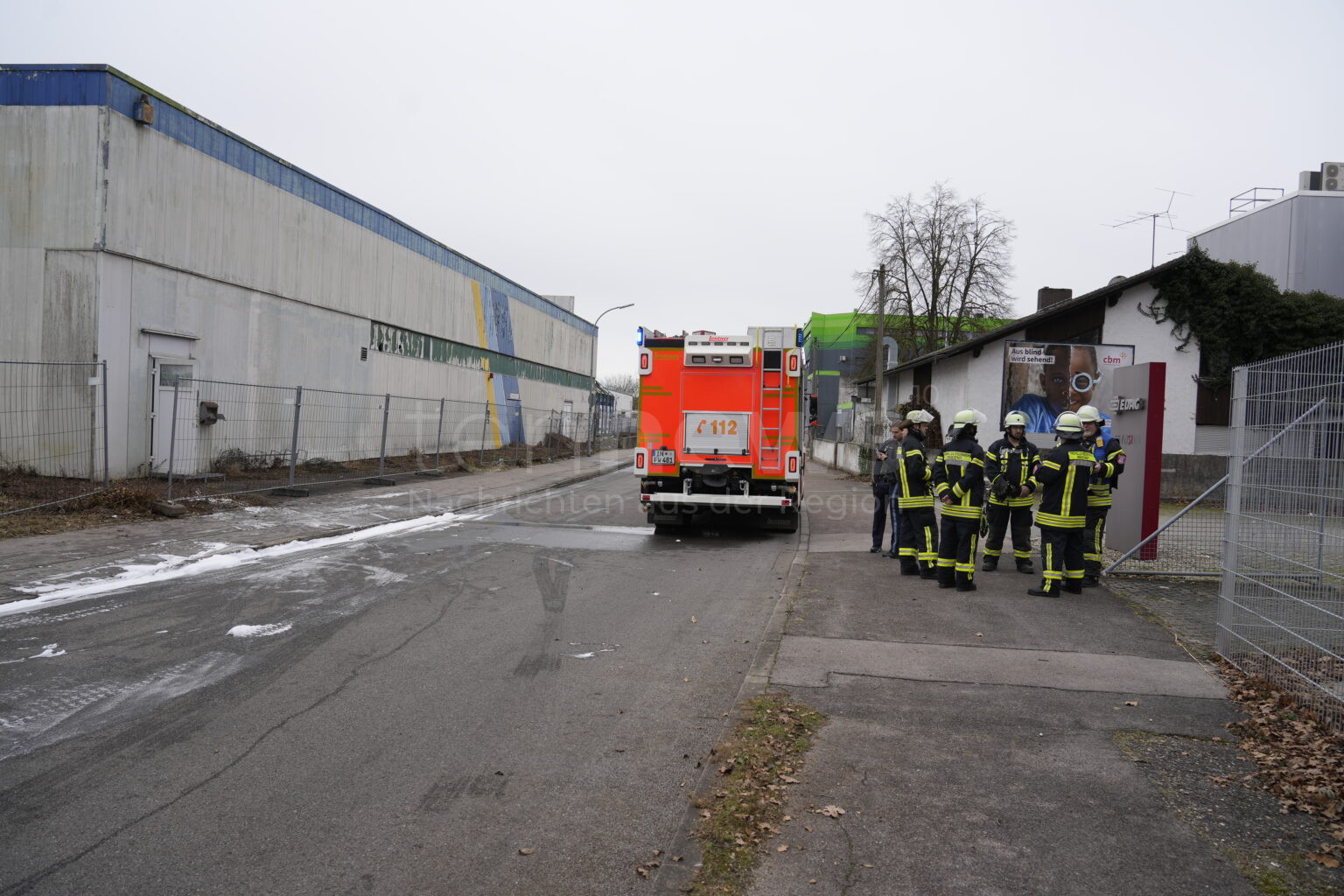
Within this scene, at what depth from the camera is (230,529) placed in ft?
37.3

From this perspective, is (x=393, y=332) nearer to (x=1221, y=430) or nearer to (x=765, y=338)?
(x=765, y=338)

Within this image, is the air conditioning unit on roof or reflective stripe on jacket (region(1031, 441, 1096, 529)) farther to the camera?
the air conditioning unit on roof

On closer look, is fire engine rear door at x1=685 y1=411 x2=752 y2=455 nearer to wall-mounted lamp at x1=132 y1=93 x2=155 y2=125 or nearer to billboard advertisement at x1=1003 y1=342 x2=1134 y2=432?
wall-mounted lamp at x1=132 y1=93 x2=155 y2=125

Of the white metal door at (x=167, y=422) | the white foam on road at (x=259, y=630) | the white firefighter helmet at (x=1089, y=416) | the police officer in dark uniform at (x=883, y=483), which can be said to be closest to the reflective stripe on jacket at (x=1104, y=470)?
the white firefighter helmet at (x=1089, y=416)

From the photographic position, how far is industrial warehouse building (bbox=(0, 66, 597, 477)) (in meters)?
14.3

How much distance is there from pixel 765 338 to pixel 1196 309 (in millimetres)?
15804

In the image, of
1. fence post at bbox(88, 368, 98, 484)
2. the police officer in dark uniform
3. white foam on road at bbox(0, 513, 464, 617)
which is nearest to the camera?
white foam on road at bbox(0, 513, 464, 617)

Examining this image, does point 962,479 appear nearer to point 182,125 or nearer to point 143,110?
point 143,110

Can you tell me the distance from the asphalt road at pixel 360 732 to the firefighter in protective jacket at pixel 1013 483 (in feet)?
9.44

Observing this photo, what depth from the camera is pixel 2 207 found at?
14.4 metres

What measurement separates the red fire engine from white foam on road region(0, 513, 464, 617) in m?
3.93

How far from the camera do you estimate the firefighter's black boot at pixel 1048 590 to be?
8.42 meters

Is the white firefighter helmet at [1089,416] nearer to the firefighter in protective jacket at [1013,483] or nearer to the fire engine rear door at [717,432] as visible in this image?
the firefighter in protective jacket at [1013,483]

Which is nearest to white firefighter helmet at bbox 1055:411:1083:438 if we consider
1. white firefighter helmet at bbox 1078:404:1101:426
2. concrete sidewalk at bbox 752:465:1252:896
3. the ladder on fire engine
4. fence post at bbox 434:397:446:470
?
white firefighter helmet at bbox 1078:404:1101:426
